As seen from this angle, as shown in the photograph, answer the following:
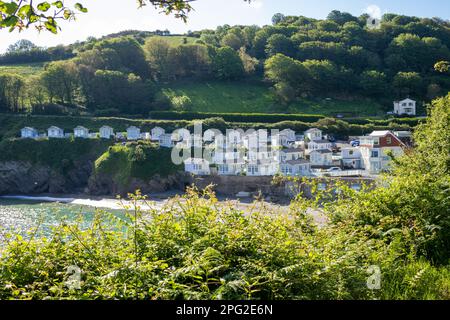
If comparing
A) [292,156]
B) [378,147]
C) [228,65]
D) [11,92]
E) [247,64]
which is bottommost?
[292,156]

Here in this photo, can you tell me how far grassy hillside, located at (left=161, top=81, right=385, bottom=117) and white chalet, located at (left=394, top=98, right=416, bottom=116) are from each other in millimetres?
2366

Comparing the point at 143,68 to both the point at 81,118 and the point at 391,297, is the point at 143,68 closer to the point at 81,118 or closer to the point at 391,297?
the point at 81,118

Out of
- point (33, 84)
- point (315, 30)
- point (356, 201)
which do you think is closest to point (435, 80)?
point (315, 30)

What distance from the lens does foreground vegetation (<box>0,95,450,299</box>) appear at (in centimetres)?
381

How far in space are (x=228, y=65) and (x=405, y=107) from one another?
31.1m

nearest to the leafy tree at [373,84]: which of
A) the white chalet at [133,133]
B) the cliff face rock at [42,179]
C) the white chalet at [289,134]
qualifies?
the white chalet at [289,134]

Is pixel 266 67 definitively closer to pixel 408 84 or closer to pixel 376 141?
A: pixel 408 84

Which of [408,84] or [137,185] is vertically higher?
[408,84]

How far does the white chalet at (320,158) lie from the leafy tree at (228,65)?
38256 millimetres

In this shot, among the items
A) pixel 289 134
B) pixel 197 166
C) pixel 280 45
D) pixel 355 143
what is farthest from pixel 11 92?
pixel 280 45

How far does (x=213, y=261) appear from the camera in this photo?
13.0 ft

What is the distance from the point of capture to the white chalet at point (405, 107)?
2638 inches

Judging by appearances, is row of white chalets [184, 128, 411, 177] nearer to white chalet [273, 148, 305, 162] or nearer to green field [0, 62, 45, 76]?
white chalet [273, 148, 305, 162]

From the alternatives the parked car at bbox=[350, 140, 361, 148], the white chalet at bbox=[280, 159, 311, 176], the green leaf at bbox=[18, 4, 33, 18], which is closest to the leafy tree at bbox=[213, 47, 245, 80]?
the parked car at bbox=[350, 140, 361, 148]
